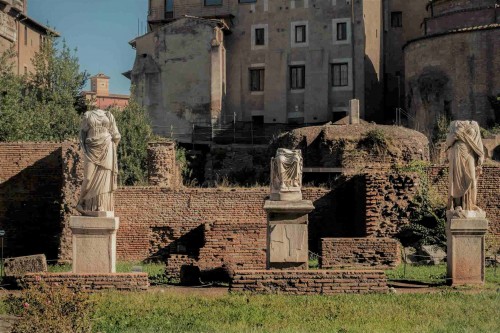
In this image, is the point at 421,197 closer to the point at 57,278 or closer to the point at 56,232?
the point at 56,232

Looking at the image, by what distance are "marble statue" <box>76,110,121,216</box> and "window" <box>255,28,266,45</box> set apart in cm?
3432

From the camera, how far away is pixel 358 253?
2108 cm

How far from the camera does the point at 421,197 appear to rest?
24266mm

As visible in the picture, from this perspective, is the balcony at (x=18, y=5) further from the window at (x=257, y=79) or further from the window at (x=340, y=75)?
the window at (x=340, y=75)

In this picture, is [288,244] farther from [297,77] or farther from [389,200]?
[297,77]

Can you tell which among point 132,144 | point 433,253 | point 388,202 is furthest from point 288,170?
point 132,144

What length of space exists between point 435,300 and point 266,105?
1374 inches

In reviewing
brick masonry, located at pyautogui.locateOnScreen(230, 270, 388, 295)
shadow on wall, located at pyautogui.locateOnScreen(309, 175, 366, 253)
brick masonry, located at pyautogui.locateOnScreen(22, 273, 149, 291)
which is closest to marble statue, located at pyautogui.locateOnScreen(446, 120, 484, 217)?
brick masonry, located at pyautogui.locateOnScreen(230, 270, 388, 295)

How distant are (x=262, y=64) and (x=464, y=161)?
3333 centimetres

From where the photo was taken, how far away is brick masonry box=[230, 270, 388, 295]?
47.4 ft

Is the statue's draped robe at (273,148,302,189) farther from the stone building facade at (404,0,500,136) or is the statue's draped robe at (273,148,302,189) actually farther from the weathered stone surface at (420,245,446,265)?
the stone building facade at (404,0,500,136)

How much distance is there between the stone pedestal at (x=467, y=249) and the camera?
16109mm

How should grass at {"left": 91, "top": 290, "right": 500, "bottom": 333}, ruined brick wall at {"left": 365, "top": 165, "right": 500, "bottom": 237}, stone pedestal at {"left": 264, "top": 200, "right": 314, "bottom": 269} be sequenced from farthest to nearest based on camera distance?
ruined brick wall at {"left": 365, "top": 165, "right": 500, "bottom": 237}
stone pedestal at {"left": 264, "top": 200, "right": 314, "bottom": 269}
grass at {"left": 91, "top": 290, "right": 500, "bottom": 333}

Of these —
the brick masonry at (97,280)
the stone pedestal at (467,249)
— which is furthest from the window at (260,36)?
the brick masonry at (97,280)
